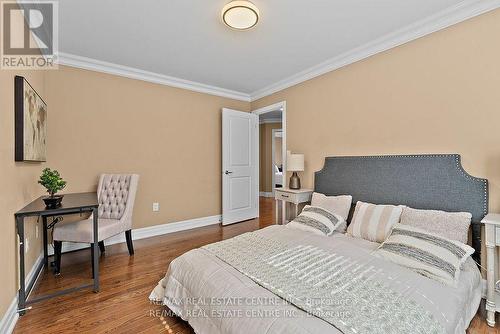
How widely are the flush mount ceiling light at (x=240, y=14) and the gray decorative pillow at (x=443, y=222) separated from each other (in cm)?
230

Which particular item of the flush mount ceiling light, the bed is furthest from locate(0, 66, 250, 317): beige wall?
the flush mount ceiling light

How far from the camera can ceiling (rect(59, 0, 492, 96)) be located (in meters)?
2.06

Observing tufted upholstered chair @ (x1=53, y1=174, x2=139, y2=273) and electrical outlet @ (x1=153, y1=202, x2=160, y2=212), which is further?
electrical outlet @ (x1=153, y1=202, x2=160, y2=212)

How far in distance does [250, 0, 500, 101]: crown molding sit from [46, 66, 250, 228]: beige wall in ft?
6.20

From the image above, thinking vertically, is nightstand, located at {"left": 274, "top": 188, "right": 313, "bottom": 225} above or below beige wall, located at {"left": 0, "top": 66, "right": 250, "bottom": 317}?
below

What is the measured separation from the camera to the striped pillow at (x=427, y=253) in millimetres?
1564

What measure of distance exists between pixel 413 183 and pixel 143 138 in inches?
140

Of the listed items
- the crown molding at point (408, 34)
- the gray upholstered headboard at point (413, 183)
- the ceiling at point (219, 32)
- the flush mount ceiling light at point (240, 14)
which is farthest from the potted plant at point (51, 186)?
the crown molding at point (408, 34)

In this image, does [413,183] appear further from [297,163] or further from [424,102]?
[297,163]

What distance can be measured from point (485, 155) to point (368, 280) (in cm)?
161

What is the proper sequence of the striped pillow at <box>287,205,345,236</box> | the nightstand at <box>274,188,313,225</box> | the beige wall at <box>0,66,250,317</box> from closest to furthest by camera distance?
the striped pillow at <box>287,205,345,236</box>, the beige wall at <box>0,66,250,317</box>, the nightstand at <box>274,188,313,225</box>

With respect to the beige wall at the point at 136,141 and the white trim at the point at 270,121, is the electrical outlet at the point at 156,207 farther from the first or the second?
the white trim at the point at 270,121

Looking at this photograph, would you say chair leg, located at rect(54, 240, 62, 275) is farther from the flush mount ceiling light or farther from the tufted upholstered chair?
the flush mount ceiling light

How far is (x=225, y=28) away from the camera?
2.42 m
